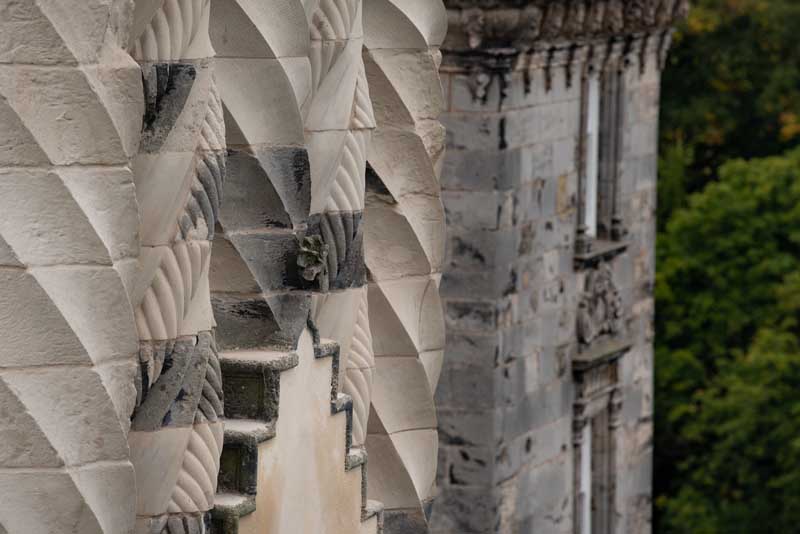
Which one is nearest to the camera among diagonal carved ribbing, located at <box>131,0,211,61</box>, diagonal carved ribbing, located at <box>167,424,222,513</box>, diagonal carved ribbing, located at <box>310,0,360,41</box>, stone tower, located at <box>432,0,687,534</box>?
diagonal carved ribbing, located at <box>131,0,211,61</box>

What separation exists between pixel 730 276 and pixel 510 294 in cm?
1499

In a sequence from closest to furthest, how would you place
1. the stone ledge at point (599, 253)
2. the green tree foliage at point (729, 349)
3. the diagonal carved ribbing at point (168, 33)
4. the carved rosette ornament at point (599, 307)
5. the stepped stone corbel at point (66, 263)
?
the stepped stone corbel at point (66, 263) < the diagonal carved ribbing at point (168, 33) < the stone ledge at point (599, 253) < the carved rosette ornament at point (599, 307) < the green tree foliage at point (729, 349)

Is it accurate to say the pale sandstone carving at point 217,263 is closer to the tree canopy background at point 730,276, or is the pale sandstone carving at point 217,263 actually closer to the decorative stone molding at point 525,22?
the decorative stone molding at point 525,22

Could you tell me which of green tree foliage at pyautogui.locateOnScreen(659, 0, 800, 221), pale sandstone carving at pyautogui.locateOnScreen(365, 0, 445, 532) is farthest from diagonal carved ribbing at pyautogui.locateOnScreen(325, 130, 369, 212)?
green tree foliage at pyautogui.locateOnScreen(659, 0, 800, 221)

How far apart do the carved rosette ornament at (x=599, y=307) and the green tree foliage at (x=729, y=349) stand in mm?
9506

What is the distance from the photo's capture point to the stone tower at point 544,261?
1795cm

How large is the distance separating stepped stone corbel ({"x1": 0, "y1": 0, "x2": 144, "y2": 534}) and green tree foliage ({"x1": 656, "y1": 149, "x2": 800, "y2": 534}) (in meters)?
26.0

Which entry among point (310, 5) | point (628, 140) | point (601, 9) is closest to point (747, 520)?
point (628, 140)

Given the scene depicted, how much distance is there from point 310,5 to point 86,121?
141cm

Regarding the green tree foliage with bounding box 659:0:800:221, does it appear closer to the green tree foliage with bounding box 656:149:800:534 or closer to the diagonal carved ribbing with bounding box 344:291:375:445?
the green tree foliage with bounding box 656:149:800:534

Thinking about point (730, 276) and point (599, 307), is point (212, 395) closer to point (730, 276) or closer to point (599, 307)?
point (599, 307)

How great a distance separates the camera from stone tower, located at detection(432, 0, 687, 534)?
1795 cm

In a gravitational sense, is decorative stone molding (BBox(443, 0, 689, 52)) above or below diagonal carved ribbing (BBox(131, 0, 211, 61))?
above

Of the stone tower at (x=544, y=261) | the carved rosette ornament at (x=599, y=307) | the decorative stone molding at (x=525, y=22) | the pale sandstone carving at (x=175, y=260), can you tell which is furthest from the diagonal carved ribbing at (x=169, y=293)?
the carved rosette ornament at (x=599, y=307)
